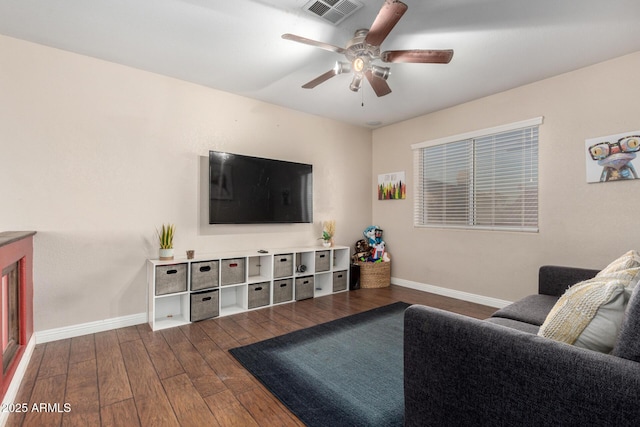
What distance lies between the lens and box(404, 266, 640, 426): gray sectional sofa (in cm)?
91

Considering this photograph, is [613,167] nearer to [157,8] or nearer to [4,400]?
[157,8]

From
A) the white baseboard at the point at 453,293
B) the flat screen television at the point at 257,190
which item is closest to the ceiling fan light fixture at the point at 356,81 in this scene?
the flat screen television at the point at 257,190

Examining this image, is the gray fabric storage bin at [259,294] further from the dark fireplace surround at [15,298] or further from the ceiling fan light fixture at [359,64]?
the ceiling fan light fixture at [359,64]

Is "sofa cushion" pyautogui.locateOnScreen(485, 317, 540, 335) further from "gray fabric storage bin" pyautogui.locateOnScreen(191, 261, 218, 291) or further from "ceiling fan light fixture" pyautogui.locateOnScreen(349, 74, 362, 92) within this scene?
"gray fabric storage bin" pyautogui.locateOnScreen(191, 261, 218, 291)

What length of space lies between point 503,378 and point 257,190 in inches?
121

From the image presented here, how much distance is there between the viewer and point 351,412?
1.69 m

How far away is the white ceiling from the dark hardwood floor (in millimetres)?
2466

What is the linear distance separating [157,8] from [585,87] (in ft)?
12.3

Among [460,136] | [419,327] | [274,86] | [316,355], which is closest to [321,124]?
[274,86]

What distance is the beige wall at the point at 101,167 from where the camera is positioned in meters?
2.54

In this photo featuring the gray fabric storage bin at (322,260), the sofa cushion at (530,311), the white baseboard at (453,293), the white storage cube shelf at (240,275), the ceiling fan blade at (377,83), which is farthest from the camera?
the gray fabric storage bin at (322,260)

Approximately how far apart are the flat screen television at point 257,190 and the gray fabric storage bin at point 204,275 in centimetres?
51

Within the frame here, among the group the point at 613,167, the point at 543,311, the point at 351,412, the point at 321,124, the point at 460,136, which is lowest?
the point at 351,412

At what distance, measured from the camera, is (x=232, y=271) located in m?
3.29
